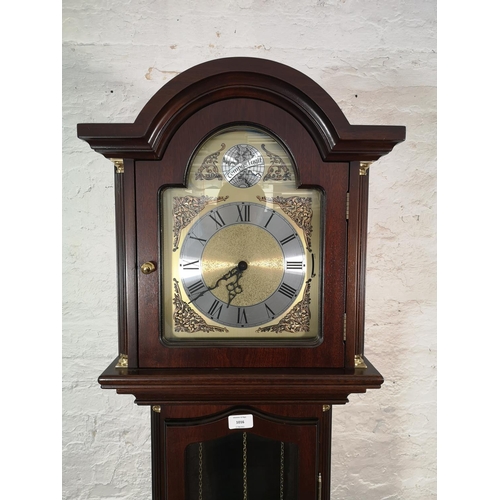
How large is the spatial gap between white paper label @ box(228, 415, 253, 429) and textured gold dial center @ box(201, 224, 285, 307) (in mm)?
255

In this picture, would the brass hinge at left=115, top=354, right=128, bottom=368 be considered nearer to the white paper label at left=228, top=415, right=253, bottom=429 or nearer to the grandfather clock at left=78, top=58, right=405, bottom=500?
the grandfather clock at left=78, top=58, right=405, bottom=500

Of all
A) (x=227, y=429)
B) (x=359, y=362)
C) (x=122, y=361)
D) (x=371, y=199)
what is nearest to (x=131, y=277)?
(x=122, y=361)

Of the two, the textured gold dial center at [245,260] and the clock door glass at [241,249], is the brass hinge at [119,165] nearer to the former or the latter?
the clock door glass at [241,249]

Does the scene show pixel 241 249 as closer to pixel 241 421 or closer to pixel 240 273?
pixel 240 273

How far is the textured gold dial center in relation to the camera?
797 mm

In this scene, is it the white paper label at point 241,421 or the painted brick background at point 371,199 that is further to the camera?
the painted brick background at point 371,199

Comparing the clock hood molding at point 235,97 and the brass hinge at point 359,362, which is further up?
the clock hood molding at point 235,97

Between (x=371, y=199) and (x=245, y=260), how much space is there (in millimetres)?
575

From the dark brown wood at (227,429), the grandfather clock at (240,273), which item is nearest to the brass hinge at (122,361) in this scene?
the grandfather clock at (240,273)

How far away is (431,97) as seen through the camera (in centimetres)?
116

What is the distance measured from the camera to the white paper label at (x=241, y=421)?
32.3 inches

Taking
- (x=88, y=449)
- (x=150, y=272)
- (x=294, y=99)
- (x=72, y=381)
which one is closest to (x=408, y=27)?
(x=294, y=99)

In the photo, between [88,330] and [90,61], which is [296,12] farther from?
[88,330]

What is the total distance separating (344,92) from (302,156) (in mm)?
517
